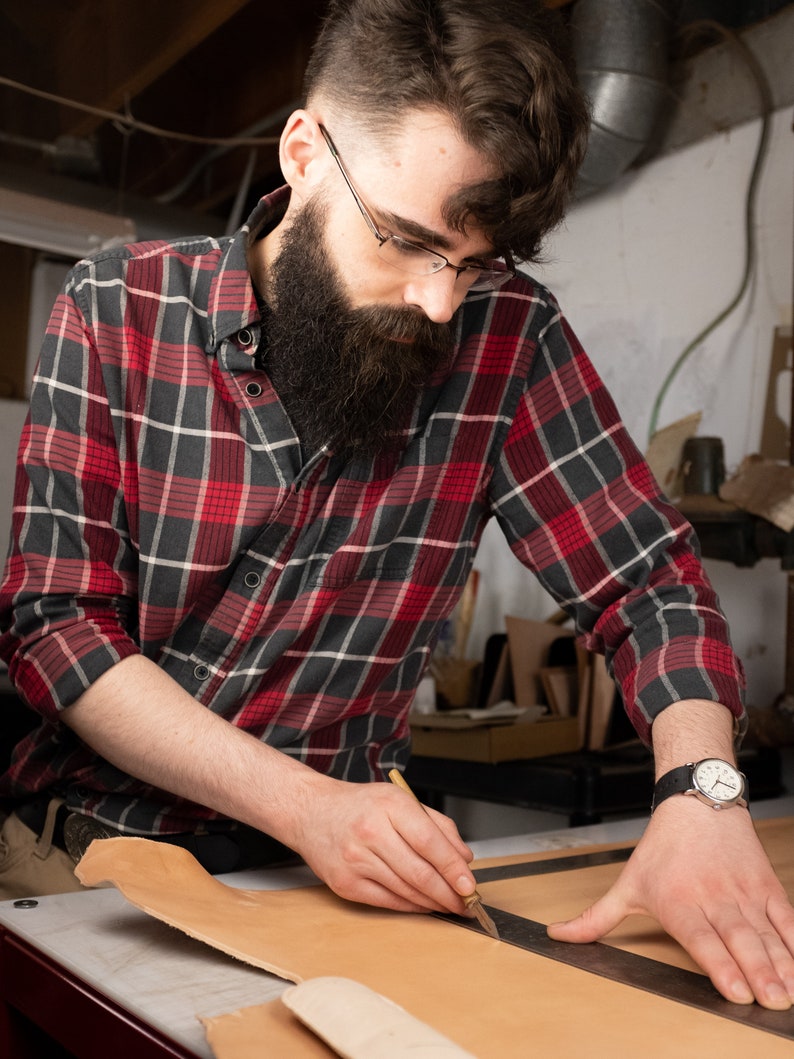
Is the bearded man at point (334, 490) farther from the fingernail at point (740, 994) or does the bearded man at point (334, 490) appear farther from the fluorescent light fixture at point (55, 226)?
the fluorescent light fixture at point (55, 226)

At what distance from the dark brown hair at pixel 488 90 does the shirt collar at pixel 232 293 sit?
0.65 ft

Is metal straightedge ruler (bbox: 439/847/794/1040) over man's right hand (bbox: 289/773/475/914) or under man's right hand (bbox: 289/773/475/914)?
under

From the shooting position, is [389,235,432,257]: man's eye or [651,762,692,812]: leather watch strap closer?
[651,762,692,812]: leather watch strap

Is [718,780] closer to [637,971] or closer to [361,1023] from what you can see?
[637,971]

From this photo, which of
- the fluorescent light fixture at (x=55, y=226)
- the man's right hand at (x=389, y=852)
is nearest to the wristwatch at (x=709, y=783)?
the man's right hand at (x=389, y=852)

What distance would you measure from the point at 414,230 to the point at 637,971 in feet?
2.35

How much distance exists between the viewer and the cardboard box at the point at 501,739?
227cm

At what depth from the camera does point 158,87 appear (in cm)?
A: 305

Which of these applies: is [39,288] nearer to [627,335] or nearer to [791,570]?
[627,335]

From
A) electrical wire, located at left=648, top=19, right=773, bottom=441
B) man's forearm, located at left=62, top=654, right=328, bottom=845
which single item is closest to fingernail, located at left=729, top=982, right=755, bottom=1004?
man's forearm, located at left=62, top=654, right=328, bottom=845

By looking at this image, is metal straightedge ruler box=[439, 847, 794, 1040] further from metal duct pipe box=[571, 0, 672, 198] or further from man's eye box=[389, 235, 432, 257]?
metal duct pipe box=[571, 0, 672, 198]

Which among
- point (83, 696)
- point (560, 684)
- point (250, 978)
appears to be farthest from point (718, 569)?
point (250, 978)

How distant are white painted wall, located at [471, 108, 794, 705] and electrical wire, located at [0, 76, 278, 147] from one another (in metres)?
0.93

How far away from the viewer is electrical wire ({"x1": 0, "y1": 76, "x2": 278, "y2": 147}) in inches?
110
